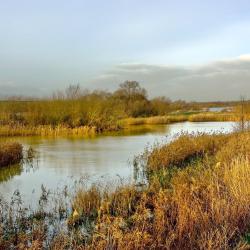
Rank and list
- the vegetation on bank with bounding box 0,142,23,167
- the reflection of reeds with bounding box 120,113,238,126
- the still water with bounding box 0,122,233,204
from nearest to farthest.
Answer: the still water with bounding box 0,122,233,204 → the vegetation on bank with bounding box 0,142,23,167 → the reflection of reeds with bounding box 120,113,238,126

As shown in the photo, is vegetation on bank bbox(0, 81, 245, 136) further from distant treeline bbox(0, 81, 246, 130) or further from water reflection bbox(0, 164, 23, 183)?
water reflection bbox(0, 164, 23, 183)

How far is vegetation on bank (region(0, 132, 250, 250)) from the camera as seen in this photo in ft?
14.4

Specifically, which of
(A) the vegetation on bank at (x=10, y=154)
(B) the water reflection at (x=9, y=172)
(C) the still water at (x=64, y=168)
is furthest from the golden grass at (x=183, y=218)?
(A) the vegetation on bank at (x=10, y=154)

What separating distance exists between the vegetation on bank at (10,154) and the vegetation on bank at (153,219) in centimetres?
727

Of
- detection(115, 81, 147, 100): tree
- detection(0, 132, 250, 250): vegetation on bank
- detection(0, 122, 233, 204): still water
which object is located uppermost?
detection(115, 81, 147, 100): tree

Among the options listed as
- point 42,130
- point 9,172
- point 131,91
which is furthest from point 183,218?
point 131,91

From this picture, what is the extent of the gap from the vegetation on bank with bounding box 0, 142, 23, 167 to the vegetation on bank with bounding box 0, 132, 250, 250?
23.9 ft

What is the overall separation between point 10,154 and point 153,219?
1128cm

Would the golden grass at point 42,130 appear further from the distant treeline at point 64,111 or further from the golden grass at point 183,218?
the golden grass at point 183,218

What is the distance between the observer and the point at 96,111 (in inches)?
1277

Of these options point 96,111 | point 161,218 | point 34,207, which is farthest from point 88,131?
point 161,218

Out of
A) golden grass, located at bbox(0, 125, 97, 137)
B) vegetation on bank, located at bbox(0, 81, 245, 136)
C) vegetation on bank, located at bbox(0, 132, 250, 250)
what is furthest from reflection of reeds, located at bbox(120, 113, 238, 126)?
vegetation on bank, located at bbox(0, 132, 250, 250)

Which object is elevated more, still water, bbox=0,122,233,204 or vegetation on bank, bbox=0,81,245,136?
vegetation on bank, bbox=0,81,245,136

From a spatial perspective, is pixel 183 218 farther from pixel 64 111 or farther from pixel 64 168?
pixel 64 111
